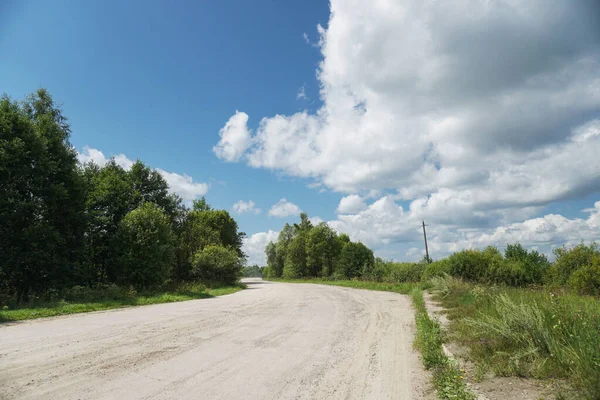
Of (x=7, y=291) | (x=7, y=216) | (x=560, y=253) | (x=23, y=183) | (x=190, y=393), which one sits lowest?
(x=190, y=393)

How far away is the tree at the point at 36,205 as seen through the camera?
16281 millimetres

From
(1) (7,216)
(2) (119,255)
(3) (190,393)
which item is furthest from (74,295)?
(3) (190,393)

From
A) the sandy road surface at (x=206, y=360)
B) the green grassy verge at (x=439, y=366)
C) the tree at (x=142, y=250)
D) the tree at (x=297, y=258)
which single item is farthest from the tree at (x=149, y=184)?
the tree at (x=297, y=258)

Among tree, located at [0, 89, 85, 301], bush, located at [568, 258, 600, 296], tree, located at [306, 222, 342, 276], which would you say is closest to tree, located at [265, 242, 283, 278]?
tree, located at [306, 222, 342, 276]

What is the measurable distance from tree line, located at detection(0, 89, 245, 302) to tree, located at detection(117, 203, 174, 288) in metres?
0.06

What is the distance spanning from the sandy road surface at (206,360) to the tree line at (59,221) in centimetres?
868

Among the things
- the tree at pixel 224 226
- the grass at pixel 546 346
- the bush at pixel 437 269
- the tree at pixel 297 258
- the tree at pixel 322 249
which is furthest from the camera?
the tree at pixel 297 258

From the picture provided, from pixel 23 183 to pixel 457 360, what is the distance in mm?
20944

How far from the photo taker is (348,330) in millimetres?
9812

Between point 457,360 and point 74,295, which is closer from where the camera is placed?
point 457,360

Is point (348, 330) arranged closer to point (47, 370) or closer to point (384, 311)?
point (384, 311)

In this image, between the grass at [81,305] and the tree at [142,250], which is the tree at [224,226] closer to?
the tree at [142,250]

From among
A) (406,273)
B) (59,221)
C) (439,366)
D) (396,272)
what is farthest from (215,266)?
(439,366)

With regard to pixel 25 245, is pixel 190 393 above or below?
below
